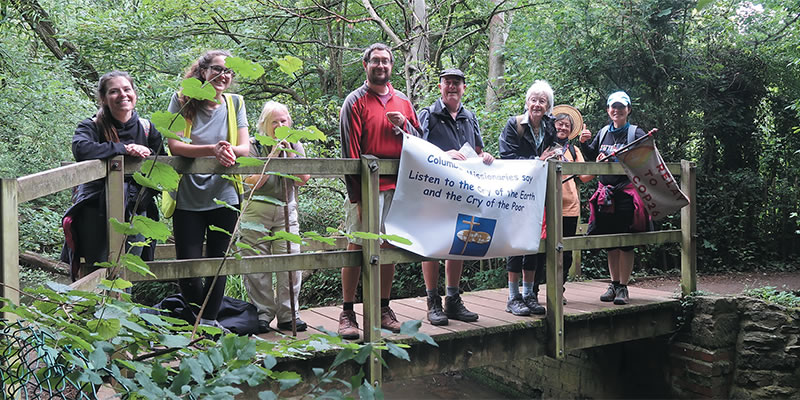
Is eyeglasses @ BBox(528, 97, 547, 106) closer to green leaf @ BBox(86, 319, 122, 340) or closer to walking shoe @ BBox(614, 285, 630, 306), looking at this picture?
walking shoe @ BBox(614, 285, 630, 306)

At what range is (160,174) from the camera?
1843 millimetres

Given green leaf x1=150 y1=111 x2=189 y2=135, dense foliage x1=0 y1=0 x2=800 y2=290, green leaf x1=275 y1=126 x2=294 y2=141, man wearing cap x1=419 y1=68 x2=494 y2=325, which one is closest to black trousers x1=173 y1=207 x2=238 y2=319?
man wearing cap x1=419 y1=68 x2=494 y2=325

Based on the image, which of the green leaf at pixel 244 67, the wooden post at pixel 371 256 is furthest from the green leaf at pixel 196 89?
the wooden post at pixel 371 256

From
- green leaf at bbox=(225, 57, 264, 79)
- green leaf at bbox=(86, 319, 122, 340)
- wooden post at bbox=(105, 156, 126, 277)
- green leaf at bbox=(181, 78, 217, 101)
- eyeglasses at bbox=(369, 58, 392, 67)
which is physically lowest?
green leaf at bbox=(86, 319, 122, 340)

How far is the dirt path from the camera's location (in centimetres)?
730

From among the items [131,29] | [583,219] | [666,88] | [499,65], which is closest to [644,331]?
[583,219]

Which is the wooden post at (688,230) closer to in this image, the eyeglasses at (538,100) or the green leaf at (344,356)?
the eyeglasses at (538,100)

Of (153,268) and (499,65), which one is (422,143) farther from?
(499,65)

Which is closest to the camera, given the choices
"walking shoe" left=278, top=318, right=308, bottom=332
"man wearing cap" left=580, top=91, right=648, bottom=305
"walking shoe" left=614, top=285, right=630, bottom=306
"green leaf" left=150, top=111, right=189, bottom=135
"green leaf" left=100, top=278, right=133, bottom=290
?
"green leaf" left=100, top=278, right=133, bottom=290

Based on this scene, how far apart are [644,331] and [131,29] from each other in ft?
28.3

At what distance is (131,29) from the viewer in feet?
32.5

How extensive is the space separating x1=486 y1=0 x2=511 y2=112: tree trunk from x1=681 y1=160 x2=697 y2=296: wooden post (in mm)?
4568

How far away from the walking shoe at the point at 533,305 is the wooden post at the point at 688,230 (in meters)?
1.67

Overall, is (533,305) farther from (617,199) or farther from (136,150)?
(136,150)
